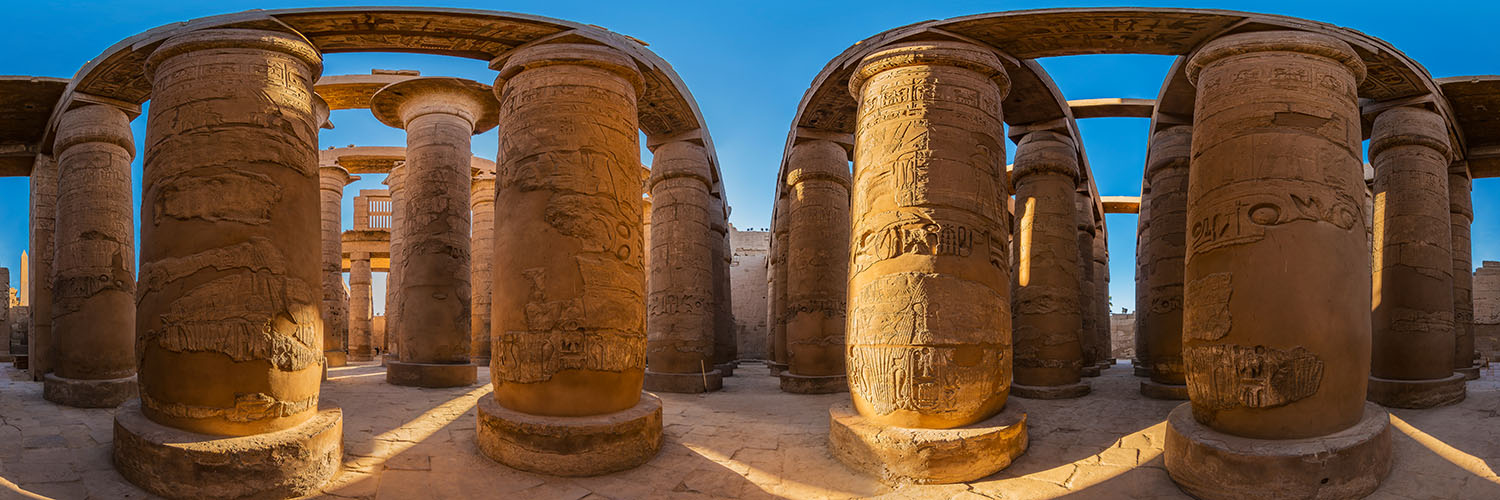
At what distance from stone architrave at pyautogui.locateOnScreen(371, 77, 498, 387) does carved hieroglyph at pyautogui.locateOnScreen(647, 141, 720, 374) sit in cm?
253

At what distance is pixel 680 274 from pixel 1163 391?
5.96 m

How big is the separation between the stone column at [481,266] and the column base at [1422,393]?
13110mm

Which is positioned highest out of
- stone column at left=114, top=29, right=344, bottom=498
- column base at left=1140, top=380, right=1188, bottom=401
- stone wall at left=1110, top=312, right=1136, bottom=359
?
stone column at left=114, top=29, right=344, bottom=498

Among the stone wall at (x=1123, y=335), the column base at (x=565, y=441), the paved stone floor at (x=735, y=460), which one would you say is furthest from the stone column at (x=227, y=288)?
the stone wall at (x=1123, y=335)

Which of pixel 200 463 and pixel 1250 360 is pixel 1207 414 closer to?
pixel 1250 360

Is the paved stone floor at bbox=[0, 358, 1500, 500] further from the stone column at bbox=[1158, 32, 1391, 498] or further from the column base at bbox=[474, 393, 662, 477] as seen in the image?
the stone column at bbox=[1158, 32, 1391, 498]

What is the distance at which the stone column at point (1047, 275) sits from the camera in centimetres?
835

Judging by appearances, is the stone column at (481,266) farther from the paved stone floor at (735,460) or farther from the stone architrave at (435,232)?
the paved stone floor at (735,460)

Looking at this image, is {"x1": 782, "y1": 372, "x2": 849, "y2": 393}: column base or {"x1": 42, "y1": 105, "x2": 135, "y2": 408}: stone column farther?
{"x1": 782, "y1": 372, "x2": 849, "y2": 393}: column base

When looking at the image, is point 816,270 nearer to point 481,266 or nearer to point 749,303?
point 481,266

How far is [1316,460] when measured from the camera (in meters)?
4.73

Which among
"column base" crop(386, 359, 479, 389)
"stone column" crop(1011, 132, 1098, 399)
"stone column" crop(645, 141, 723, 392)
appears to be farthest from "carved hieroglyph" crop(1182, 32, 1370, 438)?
"column base" crop(386, 359, 479, 389)

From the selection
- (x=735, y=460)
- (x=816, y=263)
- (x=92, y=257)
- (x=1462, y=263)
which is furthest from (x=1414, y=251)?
(x=92, y=257)

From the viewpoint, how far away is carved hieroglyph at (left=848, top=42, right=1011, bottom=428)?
5344 millimetres
